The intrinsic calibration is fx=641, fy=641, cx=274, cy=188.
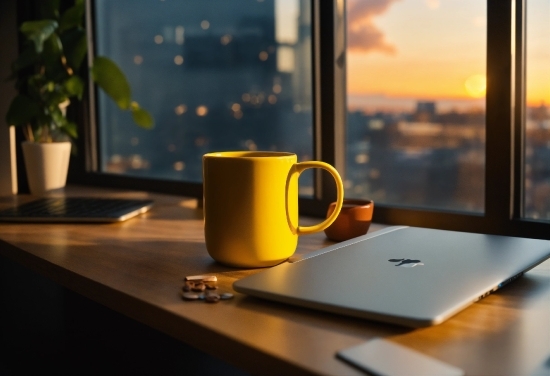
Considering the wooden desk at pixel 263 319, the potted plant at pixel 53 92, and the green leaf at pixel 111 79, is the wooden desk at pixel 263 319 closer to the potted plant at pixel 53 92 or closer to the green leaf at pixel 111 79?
the potted plant at pixel 53 92

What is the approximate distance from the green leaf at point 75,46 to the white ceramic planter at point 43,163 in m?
0.23

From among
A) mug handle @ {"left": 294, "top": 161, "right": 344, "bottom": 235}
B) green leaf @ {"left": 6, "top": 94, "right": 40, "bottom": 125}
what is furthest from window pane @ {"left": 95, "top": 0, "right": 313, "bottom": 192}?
mug handle @ {"left": 294, "top": 161, "right": 344, "bottom": 235}

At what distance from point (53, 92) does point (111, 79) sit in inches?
6.2

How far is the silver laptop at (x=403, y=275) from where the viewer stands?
24.2 inches

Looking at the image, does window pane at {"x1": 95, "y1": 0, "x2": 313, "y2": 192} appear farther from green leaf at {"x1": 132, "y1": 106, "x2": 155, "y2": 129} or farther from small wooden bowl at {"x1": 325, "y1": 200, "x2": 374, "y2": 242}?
small wooden bowl at {"x1": 325, "y1": 200, "x2": 374, "y2": 242}

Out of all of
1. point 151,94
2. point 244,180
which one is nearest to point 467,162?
point 244,180

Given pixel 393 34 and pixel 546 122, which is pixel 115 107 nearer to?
pixel 393 34

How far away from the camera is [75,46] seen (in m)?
1.72

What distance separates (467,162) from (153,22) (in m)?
1.09

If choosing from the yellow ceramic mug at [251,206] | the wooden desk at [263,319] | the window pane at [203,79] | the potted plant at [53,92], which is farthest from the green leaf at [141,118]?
the yellow ceramic mug at [251,206]

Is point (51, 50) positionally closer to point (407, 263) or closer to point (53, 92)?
point (53, 92)

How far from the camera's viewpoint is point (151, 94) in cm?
197

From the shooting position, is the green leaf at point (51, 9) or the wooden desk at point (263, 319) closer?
the wooden desk at point (263, 319)

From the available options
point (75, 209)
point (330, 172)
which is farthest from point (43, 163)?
point (330, 172)
